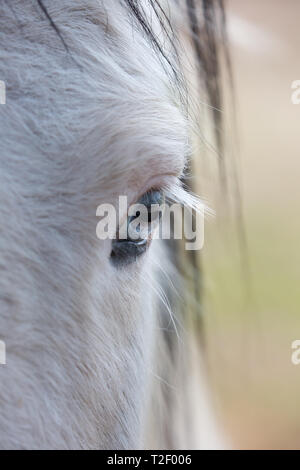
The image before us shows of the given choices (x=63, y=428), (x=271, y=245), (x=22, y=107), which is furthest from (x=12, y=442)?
(x=271, y=245)

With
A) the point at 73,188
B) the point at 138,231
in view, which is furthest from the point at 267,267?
the point at 73,188

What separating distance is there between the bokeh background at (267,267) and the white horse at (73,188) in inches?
52.9

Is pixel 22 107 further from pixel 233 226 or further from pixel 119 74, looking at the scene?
A: pixel 233 226

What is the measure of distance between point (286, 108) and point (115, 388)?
18.3 feet

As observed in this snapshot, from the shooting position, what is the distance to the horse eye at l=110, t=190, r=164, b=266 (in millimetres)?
766

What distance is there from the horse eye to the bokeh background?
1.30 metres

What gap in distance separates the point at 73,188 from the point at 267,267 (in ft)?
15.2

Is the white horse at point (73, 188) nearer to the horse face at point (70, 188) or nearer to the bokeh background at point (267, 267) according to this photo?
the horse face at point (70, 188)

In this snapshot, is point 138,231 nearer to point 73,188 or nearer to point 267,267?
point 73,188

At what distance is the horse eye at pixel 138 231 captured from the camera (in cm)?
77

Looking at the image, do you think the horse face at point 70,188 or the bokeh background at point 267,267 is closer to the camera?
the horse face at point 70,188

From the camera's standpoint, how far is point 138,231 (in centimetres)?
79

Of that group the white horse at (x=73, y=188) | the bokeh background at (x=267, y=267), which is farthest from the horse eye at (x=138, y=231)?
the bokeh background at (x=267, y=267)
